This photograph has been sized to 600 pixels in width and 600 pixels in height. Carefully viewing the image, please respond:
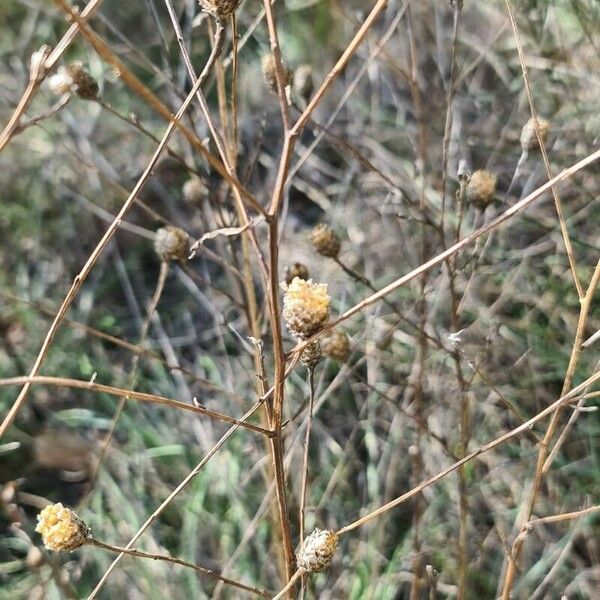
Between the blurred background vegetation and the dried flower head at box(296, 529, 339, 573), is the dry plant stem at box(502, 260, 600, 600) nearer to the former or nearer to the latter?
the dried flower head at box(296, 529, 339, 573)

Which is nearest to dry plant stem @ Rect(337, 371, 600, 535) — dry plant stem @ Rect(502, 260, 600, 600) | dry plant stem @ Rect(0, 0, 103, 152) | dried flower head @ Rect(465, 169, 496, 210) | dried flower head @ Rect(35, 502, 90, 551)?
dry plant stem @ Rect(502, 260, 600, 600)

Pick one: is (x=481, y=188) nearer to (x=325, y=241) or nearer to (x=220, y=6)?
(x=325, y=241)

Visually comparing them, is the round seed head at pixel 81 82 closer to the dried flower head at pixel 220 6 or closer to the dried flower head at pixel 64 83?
the dried flower head at pixel 64 83

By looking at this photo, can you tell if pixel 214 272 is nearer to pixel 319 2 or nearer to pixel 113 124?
pixel 113 124

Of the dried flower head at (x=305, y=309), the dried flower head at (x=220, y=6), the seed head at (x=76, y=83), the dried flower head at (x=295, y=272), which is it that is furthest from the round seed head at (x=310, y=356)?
the seed head at (x=76, y=83)

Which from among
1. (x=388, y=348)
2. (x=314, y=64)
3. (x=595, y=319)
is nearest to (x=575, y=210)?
(x=595, y=319)

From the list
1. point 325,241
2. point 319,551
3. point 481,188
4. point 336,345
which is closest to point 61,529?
point 319,551
